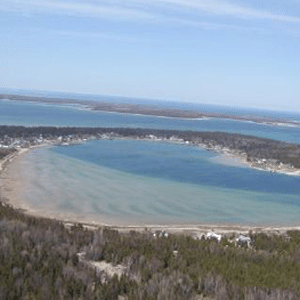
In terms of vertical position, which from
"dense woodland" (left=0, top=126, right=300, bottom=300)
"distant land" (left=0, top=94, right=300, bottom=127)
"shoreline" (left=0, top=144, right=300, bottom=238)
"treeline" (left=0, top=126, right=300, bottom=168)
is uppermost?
"distant land" (left=0, top=94, right=300, bottom=127)

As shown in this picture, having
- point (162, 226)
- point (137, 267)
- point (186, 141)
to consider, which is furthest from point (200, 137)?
point (137, 267)

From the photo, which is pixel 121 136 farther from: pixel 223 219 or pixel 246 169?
pixel 223 219

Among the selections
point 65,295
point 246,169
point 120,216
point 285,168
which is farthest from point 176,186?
point 65,295

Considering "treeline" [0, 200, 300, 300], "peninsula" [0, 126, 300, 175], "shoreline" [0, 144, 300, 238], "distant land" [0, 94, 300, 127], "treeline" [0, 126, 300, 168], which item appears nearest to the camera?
"treeline" [0, 200, 300, 300]

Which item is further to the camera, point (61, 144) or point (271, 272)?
point (61, 144)

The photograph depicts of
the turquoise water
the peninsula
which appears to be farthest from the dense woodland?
the peninsula

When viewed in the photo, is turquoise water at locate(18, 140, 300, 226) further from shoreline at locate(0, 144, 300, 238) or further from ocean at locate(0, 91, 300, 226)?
shoreline at locate(0, 144, 300, 238)

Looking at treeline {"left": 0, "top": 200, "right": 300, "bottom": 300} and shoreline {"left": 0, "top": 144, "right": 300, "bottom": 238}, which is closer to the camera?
treeline {"left": 0, "top": 200, "right": 300, "bottom": 300}
